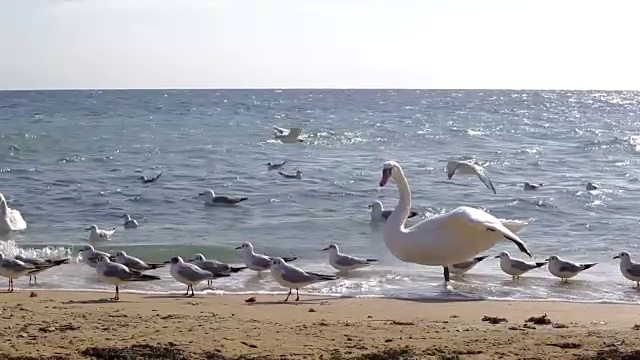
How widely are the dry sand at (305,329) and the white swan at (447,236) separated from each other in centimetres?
56

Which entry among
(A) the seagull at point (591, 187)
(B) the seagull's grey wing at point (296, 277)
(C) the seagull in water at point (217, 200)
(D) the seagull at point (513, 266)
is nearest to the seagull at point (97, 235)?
(C) the seagull in water at point (217, 200)

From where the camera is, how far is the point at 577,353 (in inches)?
249

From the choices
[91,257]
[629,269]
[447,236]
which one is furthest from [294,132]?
[447,236]

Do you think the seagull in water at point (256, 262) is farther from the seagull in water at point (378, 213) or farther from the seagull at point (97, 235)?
the seagull in water at point (378, 213)

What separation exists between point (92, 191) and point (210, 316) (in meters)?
14.2

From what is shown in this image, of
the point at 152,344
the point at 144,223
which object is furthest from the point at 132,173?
the point at 152,344

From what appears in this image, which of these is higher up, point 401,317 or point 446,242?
point 446,242

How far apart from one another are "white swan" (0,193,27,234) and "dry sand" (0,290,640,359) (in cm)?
616

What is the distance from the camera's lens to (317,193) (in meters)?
21.3

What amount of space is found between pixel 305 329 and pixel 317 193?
45.8ft

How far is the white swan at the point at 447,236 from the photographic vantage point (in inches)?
375

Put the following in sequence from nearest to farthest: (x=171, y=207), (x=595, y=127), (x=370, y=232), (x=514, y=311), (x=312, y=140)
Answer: (x=514, y=311), (x=370, y=232), (x=171, y=207), (x=312, y=140), (x=595, y=127)

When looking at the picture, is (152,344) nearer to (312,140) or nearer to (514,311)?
(514,311)

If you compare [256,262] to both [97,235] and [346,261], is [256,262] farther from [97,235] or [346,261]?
[97,235]
